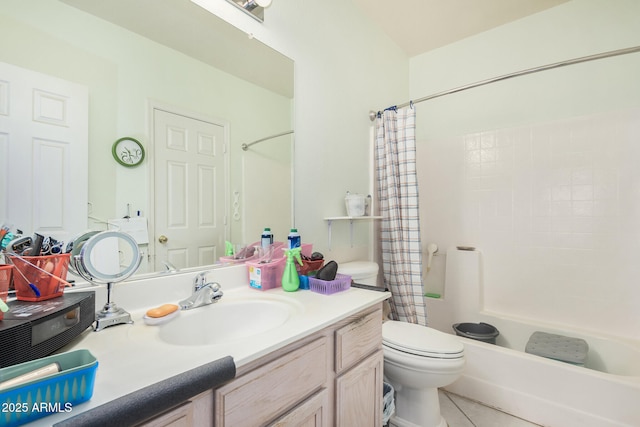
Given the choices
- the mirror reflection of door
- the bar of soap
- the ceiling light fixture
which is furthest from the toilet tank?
the ceiling light fixture

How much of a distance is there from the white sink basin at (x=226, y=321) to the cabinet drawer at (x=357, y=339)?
7.6 inches

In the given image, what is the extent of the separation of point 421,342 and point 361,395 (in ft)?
1.59

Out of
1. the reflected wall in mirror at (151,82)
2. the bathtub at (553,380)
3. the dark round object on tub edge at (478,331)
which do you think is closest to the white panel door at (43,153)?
the reflected wall in mirror at (151,82)

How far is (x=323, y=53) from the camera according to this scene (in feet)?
5.75

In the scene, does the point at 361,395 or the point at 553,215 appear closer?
the point at 361,395

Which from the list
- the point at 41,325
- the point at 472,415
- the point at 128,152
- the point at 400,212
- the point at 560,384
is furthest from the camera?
the point at 400,212

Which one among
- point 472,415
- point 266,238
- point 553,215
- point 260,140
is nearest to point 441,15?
point 553,215

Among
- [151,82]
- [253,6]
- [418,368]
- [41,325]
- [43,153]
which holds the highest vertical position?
[253,6]

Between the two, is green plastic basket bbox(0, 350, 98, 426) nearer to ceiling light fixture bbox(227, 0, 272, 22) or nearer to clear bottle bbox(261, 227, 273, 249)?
clear bottle bbox(261, 227, 273, 249)

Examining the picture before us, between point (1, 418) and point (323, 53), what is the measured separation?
6.26ft

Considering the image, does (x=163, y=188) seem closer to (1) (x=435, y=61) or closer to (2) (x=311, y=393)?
(2) (x=311, y=393)

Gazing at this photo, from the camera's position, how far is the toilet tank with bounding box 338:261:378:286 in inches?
65.4

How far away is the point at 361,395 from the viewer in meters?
1.05

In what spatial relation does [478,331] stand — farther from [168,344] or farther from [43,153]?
[43,153]
